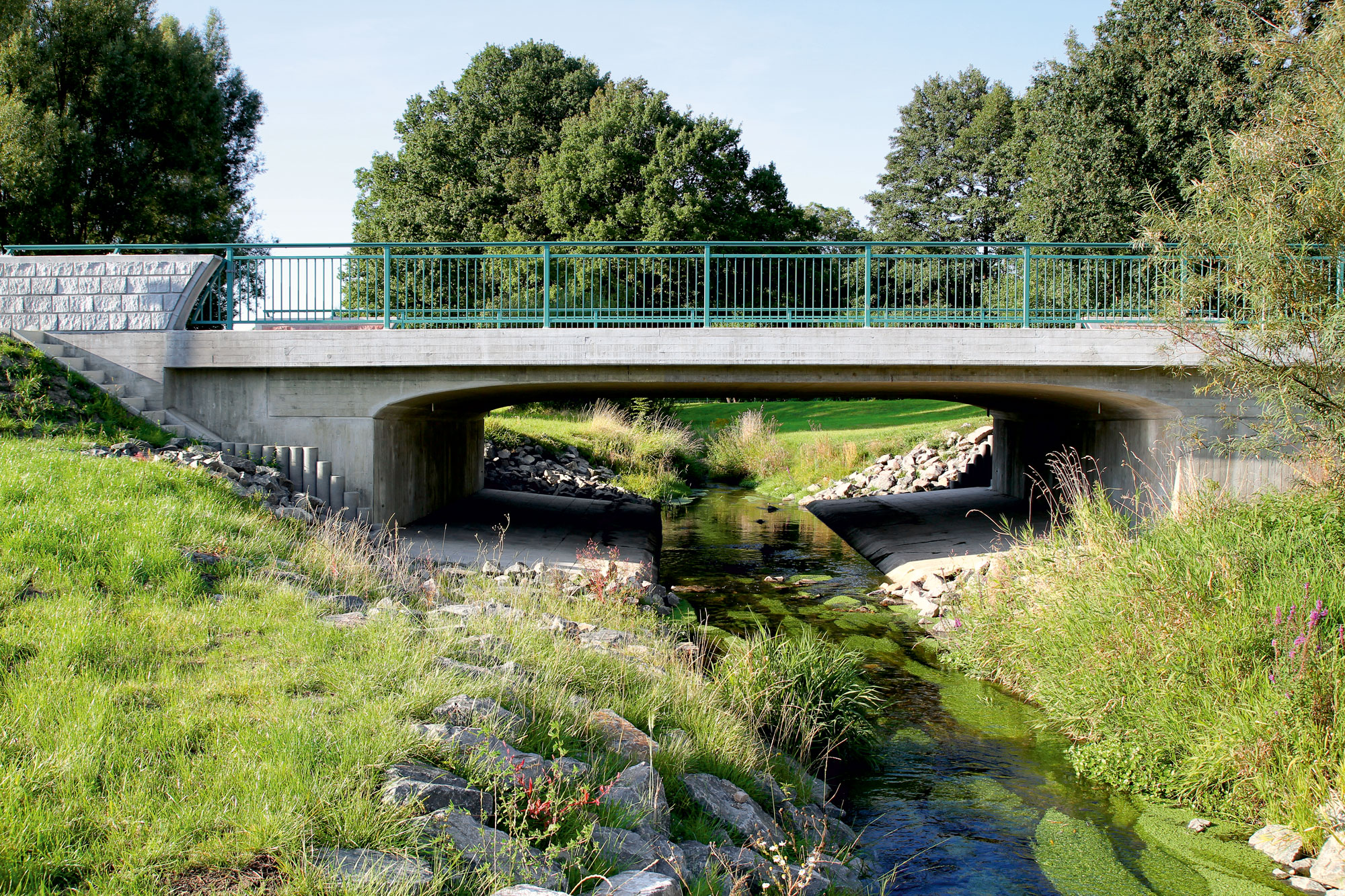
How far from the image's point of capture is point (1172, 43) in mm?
27109

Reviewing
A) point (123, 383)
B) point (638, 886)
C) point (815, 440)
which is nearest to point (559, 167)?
point (815, 440)

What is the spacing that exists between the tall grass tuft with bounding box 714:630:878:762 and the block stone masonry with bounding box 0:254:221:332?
36.3ft

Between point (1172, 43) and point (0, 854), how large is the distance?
32.1 meters

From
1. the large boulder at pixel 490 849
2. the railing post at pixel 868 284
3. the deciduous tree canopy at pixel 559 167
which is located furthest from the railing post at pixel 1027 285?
the deciduous tree canopy at pixel 559 167

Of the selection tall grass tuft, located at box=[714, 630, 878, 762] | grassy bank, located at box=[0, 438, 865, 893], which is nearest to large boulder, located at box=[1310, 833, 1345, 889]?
tall grass tuft, located at box=[714, 630, 878, 762]

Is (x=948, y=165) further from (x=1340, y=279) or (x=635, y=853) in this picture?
(x=635, y=853)

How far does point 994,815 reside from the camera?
6.71 m

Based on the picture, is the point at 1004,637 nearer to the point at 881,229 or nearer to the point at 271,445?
the point at 271,445

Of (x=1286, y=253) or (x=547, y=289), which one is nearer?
(x=1286, y=253)

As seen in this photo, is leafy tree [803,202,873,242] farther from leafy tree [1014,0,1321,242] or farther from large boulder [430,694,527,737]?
large boulder [430,694,527,737]

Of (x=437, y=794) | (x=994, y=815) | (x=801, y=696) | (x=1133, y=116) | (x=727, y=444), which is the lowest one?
(x=994, y=815)

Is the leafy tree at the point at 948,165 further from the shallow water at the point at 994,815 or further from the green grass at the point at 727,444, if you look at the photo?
the shallow water at the point at 994,815

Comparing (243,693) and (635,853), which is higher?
(243,693)

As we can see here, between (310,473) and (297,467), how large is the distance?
0.25 metres
